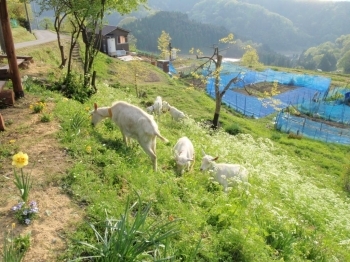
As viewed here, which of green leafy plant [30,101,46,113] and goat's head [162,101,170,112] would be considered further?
goat's head [162,101,170,112]

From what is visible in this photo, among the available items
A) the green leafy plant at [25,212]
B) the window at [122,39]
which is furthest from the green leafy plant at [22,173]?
the window at [122,39]

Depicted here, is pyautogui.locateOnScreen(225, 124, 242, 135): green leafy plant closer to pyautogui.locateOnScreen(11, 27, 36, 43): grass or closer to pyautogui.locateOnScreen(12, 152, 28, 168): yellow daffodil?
pyautogui.locateOnScreen(12, 152, 28, 168): yellow daffodil

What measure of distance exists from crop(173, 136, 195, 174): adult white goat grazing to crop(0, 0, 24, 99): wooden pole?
202 inches

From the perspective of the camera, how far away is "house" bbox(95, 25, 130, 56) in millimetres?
44938

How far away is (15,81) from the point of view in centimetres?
871

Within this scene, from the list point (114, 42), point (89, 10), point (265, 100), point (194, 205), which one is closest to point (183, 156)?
point (194, 205)

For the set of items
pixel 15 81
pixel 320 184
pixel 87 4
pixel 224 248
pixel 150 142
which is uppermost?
pixel 87 4

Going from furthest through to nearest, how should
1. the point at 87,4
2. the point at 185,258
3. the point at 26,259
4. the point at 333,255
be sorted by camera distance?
the point at 87,4, the point at 333,255, the point at 185,258, the point at 26,259

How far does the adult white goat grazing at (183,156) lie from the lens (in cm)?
789

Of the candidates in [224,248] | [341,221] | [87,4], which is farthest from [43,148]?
[341,221]

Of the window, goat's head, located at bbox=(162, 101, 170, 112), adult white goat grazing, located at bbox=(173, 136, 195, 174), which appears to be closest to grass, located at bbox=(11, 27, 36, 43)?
the window

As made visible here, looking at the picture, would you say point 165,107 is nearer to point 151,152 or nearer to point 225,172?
point 225,172

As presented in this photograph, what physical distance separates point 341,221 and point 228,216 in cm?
417

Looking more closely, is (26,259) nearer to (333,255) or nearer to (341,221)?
(333,255)
